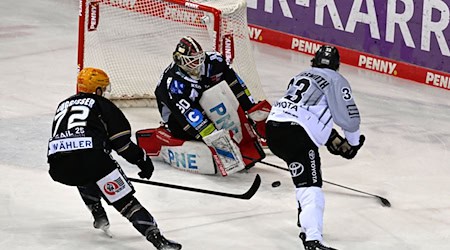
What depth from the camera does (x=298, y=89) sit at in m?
6.06

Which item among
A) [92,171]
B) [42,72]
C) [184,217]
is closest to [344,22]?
[42,72]

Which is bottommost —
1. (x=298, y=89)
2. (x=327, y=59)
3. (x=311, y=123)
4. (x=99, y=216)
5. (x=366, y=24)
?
(x=366, y=24)

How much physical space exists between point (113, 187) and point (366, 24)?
5.01m

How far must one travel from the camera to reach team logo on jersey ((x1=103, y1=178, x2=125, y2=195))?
19.1 ft

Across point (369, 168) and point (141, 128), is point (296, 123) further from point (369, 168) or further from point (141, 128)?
point (141, 128)

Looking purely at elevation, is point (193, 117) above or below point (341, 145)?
below

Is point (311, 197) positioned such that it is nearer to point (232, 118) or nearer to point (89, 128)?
point (89, 128)

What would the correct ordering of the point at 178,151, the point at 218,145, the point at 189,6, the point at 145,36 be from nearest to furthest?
the point at 218,145, the point at 178,151, the point at 189,6, the point at 145,36

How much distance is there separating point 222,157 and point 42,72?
303 centimetres

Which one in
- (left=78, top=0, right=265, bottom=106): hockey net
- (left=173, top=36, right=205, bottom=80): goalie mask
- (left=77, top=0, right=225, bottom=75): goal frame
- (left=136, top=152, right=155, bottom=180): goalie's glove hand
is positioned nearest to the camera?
(left=136, top=152, right=155, bottom=180): goalie's glove hand

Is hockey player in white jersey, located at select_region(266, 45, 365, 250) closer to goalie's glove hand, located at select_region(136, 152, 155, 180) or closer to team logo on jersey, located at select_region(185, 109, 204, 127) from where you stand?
goalie's glove hand, located at select_region(136, 152, 155, 180)

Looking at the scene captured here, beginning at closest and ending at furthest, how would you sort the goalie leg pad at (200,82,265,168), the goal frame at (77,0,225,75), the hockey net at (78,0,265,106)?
the goalie leg pad at (200,82,265,168) < the goal frame at (77,0,225,75) < the hockey net at (78,0,265,106)

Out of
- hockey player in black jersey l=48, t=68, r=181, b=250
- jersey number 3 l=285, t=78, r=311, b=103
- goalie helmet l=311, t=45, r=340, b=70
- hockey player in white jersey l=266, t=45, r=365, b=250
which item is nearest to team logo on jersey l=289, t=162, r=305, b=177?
hockey player in white jersey l=266, t=45, r=365, b=250

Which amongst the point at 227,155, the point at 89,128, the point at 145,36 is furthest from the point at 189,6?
the point at 89,128
